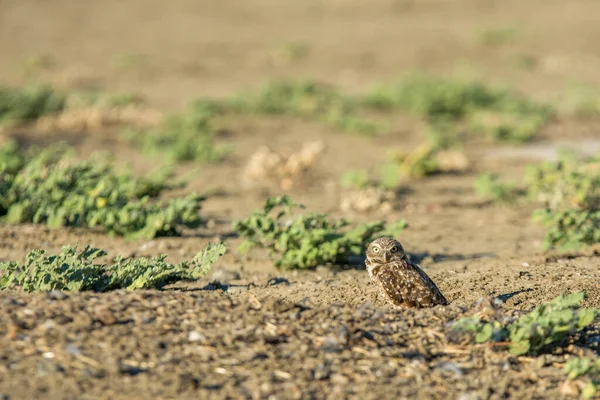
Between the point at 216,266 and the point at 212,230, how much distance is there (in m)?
1.29

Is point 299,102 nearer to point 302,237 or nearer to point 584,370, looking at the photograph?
point 302,237

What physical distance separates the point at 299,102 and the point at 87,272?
932 centimetres

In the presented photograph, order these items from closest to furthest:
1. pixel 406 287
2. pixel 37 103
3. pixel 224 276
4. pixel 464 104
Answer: pixel 406 287, pixel 224 276, pixel 37 103, pixel 464 104

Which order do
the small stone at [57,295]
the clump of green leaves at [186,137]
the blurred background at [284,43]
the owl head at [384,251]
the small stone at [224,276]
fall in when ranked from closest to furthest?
1. the small stone at [57,295]
2. the owl head at [384,251]
3. the small stone at [224,276]
4. the clump of green leaves at [186,137]
5. the blurred background at [284,43]

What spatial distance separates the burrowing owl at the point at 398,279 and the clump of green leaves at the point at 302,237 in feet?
3.32

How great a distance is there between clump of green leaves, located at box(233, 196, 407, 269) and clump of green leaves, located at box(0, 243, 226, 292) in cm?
114

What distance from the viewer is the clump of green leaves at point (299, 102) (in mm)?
14000

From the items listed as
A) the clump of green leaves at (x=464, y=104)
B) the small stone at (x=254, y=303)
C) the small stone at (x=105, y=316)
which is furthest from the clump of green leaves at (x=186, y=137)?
the small stone at (x=105, y=316)

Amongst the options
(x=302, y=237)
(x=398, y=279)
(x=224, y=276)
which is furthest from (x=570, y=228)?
(x=224, y=276)

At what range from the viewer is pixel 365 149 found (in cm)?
1236

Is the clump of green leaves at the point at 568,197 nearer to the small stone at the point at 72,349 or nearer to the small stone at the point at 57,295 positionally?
the small stone at the point at 57,295

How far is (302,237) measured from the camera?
6762mm

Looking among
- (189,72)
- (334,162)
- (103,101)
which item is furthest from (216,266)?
(189,72)

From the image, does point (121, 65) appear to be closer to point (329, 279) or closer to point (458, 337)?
point (329, 279)
